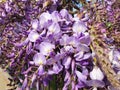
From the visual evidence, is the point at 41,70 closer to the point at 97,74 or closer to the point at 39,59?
the point at 39,59

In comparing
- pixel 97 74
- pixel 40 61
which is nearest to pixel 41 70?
pixel 40 61

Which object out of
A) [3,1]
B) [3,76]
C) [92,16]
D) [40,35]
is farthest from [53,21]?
[3,76]

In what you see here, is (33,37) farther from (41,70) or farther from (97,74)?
(97,74)

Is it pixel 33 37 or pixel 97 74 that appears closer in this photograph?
pixel 97 74

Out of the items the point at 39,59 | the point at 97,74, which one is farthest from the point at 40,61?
the point at 97,74

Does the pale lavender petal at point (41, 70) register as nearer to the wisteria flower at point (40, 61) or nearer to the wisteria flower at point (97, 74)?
the wisteria flower at point (40, 61)

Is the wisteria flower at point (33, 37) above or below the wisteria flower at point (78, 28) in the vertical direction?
below

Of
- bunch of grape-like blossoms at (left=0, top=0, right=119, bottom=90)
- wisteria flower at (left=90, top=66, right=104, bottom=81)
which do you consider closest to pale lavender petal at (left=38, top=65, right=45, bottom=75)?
bunch of grape-like blossoms at (left=0, top=0, right=119, bottom=90)

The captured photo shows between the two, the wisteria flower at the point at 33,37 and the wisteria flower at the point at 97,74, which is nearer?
the wisteria flower at the point at 97,74

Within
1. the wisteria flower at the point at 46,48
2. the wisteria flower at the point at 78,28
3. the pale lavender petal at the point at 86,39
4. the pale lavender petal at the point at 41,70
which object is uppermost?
the wisteria flower at the point at 78,28

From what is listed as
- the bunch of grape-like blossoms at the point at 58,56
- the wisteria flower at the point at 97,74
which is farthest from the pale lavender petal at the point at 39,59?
the wisteria flower at the point at 97,74

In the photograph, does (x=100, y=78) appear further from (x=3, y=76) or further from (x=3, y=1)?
(x=3, y=76)
